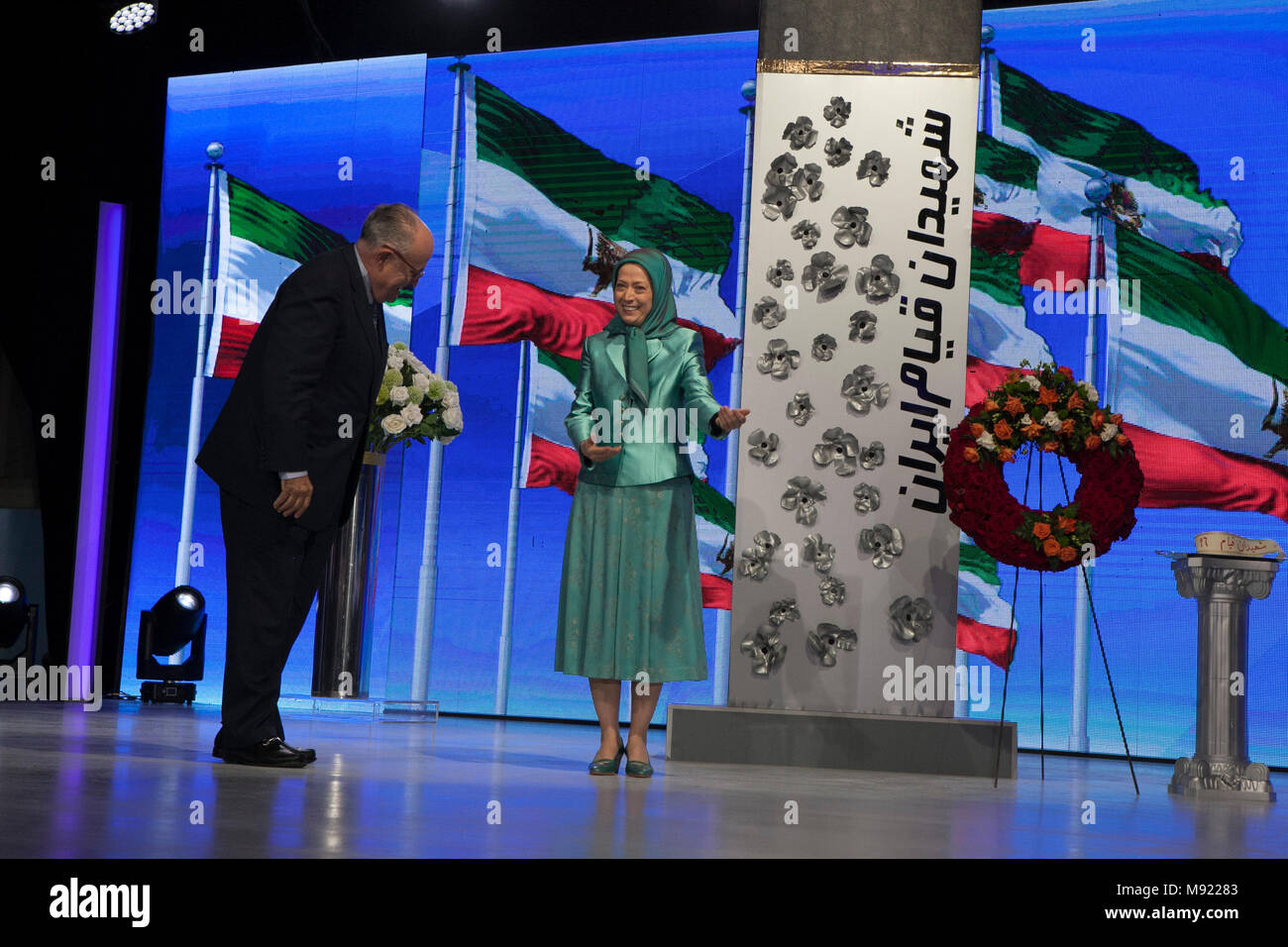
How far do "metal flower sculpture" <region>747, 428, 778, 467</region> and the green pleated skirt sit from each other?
3.65 ft

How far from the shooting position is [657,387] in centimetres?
422

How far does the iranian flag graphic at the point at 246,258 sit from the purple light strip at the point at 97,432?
583 millimetres

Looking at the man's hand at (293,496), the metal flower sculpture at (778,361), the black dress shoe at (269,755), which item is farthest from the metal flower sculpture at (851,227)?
the black dress shoe at (269,755)

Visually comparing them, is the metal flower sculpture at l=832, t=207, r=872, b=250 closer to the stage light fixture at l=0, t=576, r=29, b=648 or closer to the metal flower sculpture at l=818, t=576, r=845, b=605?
the metal flower sculpture at l=818, t=576, r=845, b=605

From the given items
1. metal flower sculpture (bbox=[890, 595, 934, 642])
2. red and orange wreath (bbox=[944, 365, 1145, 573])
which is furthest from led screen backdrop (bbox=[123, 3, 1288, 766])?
red and orange wreath (bbox=[944, 365, 1145, 573])

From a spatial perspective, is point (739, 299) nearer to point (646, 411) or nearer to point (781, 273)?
point (781, 273)

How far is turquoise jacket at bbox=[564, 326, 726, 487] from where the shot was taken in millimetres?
4160

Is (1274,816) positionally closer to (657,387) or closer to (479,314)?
(657,387)

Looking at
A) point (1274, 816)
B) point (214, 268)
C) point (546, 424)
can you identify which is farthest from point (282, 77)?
point (1274, 816)

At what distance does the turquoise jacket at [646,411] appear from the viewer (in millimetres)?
4160

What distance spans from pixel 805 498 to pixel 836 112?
152 centimetres

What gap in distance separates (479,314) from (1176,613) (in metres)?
4.10

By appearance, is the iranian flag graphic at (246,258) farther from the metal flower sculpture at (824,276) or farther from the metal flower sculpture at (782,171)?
the metal flower sculpture at (824,276)
